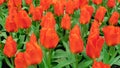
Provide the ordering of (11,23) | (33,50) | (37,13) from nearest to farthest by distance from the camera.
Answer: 1. (33,50)
2. (11,23)
3. (37,13)

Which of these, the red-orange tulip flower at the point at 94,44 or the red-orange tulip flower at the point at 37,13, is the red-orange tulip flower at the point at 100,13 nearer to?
the red-orange tulip flower at the point at 37,13

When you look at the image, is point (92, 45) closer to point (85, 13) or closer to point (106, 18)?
point (85, 13)

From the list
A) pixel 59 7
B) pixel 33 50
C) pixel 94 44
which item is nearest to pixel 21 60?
pixel 33 50

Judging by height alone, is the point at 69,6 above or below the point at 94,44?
above

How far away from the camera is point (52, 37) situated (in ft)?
7.89

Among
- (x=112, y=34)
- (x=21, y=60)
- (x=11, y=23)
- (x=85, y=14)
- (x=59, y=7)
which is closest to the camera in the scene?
(x=21, y=60)

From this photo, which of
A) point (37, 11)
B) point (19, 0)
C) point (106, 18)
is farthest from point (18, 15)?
point (106, 18)

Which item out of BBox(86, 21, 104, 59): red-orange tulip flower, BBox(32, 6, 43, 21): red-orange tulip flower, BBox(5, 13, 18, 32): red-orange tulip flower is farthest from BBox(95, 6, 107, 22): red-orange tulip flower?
BBox(86, 21, 104, 59): red-orange tulip flower

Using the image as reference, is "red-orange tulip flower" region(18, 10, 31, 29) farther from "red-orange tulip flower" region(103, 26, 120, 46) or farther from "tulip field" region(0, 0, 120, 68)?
"red-orange tulip flower" region(103, 26, 120, 46)

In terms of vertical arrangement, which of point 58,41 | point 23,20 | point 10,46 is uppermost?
point 23,20

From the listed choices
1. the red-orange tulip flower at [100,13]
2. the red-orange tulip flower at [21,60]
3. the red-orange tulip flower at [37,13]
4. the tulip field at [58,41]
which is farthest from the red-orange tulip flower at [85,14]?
the red-orange tulip flower at [21,60]

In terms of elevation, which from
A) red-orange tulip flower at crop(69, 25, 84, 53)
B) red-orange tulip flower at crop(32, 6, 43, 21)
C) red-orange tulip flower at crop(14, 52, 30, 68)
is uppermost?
red-orange tulip flower at crop(32, 6, 43, 21)

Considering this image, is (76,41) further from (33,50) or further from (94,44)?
(33,50)

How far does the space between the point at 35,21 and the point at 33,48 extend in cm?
141
